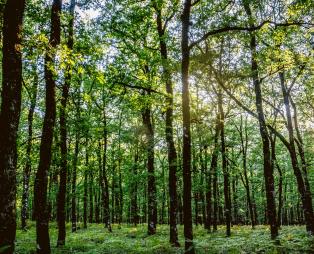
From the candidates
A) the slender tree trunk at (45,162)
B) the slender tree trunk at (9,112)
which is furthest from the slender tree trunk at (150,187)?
the slender tree trunk at (9,112)

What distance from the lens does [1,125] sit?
7.59 meters

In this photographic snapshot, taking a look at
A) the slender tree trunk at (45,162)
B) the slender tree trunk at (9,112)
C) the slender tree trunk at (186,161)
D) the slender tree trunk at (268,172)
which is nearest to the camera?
the slender tree trunk at (9,112)

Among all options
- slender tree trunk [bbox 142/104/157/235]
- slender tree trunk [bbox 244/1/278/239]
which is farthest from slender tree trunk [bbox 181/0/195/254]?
slender tree trunk [bbox 142/104/157/235]

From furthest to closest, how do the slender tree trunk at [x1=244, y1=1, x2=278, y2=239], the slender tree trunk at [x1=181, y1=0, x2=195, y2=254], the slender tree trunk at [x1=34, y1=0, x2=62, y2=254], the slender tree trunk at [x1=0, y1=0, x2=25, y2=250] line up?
the slender tree trunk at [x1=244, y1=1, x2=278, y2=239] < the slender tree trunk at [x1=181, y1=0, x2=195, y2=254] < the slender tree trunk at [x1=34, y1=0, x2=62, y2=254] < the slender tree trunk at [x1=0, y1=0, x2=25, y2=250]

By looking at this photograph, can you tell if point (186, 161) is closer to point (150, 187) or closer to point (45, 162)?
point (45, 162)

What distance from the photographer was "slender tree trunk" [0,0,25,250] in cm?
735

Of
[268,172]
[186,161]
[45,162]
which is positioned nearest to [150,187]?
[268,172]

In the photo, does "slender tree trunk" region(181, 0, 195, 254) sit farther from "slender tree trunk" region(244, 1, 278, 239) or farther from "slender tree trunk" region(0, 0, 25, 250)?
"slender tree trunk" region(0, 0, 25, 250)

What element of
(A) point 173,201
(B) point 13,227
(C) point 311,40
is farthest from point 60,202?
(C) point 311,40

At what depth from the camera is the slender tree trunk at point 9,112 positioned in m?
7.35

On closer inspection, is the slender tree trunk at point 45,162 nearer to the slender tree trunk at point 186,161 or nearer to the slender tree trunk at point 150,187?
the slender tree trunk at point 186,161

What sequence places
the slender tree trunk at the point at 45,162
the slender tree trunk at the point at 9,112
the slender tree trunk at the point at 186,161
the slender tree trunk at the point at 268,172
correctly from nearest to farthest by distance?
1. the slender tree trunk at the point at 9,112
2. the slender tree trunk at the point at 45,162
3. the slender tree trunk at the point at 186,161
4. the slender tree trunk at the point at 268,172

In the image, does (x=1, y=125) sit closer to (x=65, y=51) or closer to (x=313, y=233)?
(x=65, y=51)

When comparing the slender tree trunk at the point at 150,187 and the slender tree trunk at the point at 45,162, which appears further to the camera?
the slender tree trunk at the point at 150,187
